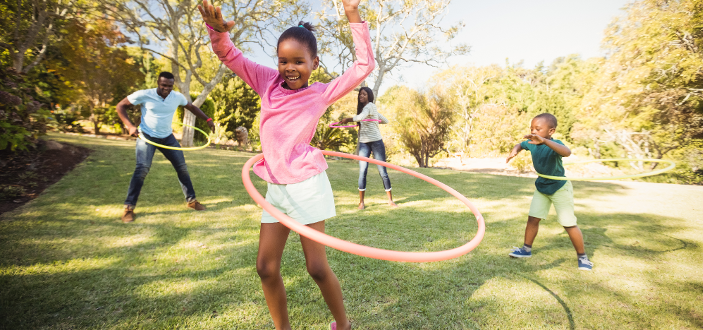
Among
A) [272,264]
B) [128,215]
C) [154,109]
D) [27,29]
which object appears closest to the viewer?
[272,264]

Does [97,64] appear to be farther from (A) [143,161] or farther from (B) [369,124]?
(B) [369,124]

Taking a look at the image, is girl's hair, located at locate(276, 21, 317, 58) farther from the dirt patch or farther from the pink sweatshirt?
the dirt patch

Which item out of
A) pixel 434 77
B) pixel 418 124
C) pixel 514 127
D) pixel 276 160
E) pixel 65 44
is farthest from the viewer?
pixel 514 127

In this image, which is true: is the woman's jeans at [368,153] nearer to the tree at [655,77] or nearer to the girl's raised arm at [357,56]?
the girl's raised arm at [357,56]

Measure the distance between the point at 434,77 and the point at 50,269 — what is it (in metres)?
21.0

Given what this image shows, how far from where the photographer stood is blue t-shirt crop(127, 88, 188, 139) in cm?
443

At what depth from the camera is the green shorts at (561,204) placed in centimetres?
350

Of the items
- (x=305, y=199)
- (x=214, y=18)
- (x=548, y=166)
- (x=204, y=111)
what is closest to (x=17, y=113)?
(x=214, y=18)

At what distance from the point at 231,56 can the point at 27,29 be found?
9.52 m

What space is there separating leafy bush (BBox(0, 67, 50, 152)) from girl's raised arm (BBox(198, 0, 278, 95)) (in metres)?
5.54

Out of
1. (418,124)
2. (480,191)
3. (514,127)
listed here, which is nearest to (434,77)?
(418,124)

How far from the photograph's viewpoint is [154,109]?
4.49 m

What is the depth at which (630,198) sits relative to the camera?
812 centimetres

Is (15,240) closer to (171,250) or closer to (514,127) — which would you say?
(171,250)
